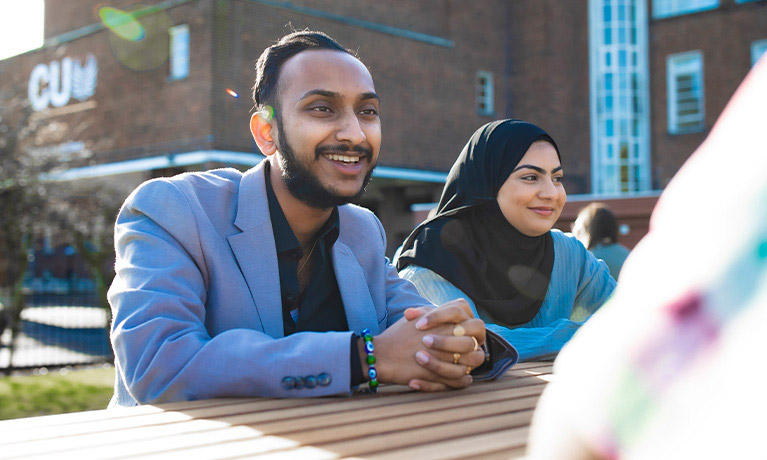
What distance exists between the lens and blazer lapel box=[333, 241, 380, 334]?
2430mm

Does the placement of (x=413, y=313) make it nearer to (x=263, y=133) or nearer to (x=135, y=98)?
(x=263, y=133)

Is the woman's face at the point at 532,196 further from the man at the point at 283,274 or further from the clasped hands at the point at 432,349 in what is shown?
the clasped hands at the point at 432,349

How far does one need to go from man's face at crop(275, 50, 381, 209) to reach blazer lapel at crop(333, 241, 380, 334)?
208 millimetres

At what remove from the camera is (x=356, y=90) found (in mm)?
2516

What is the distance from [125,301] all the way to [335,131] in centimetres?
94

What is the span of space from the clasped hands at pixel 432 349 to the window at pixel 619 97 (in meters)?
23.6

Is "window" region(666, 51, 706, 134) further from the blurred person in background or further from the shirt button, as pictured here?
the shirt button

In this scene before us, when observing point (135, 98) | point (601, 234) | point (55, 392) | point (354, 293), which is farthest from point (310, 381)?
point (135, 98)

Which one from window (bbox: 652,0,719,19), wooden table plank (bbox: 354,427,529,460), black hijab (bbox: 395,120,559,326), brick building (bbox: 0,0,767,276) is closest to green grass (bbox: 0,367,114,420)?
black hijab (bbox: 395,120,559,326)

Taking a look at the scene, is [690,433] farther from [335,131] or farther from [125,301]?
[335,131]

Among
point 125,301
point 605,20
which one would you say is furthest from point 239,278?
point 605,20

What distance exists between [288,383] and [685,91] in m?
25.0

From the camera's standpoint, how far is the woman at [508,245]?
140 inches

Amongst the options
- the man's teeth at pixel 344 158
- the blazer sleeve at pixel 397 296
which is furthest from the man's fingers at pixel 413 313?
the man's teeth at pixel 344 158
